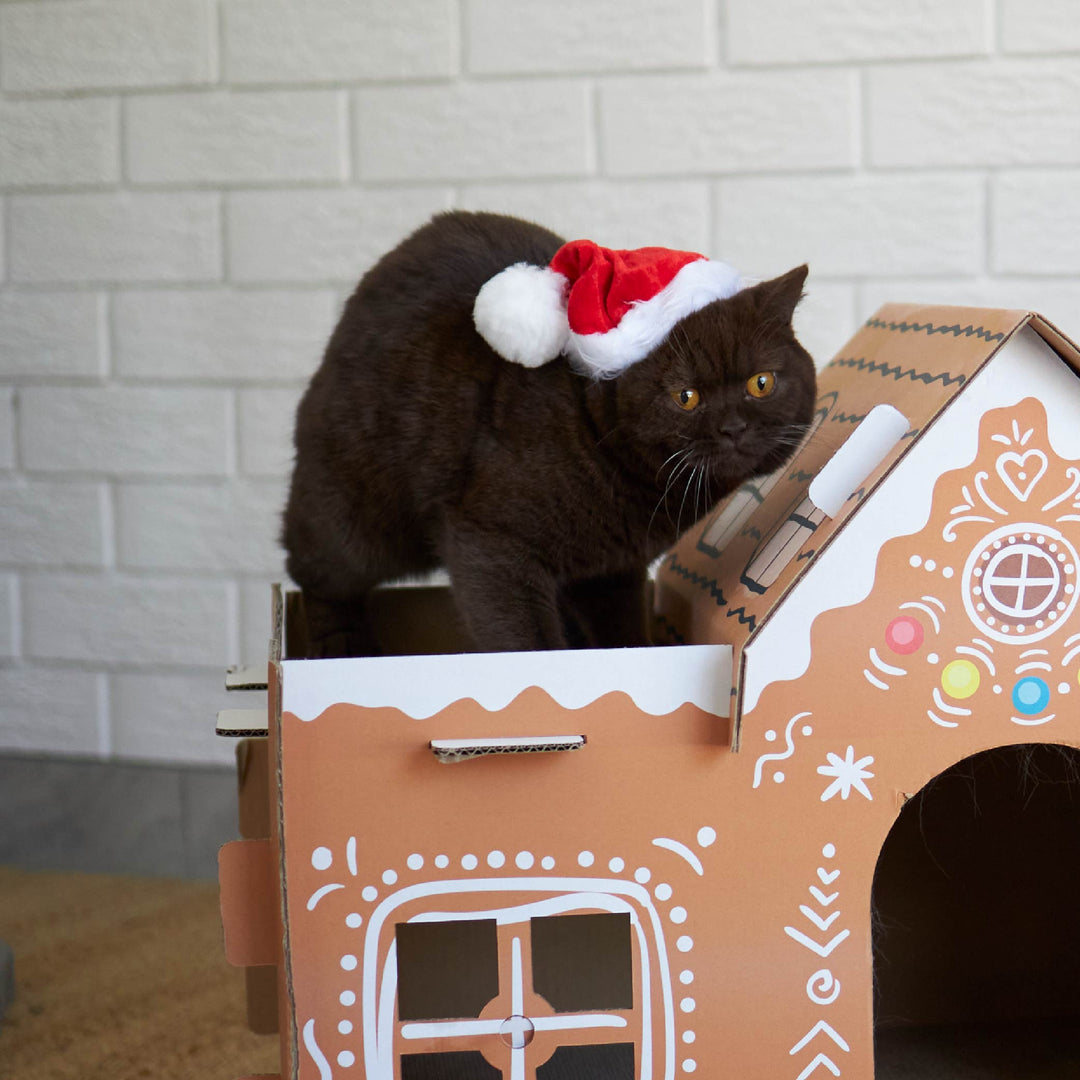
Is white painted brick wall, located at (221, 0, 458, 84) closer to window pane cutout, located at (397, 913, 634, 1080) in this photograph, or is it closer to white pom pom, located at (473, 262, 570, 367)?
white pom pom, located at (473, 262, 570, 367)

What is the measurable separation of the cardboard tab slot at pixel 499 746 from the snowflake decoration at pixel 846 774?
0.13m

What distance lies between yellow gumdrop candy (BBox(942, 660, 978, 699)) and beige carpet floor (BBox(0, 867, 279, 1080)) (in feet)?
2.24

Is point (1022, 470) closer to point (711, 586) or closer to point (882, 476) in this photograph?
point (882, 476)

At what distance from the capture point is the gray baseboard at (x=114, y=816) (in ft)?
4.65

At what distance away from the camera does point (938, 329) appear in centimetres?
65

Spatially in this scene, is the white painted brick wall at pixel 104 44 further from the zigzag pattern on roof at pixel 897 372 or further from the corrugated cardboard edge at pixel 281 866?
the corrugated cardboard edge at pixel 281 866

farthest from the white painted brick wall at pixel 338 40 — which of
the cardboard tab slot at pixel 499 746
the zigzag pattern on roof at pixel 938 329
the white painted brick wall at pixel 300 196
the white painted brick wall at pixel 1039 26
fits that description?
the cardboard tab slot at pixel 499 746

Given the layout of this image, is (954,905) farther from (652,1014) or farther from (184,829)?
(184,829)

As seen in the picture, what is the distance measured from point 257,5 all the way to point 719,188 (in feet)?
1.82

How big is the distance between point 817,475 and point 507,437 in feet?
0.61

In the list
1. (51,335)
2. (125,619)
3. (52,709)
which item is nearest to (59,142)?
(51,335)

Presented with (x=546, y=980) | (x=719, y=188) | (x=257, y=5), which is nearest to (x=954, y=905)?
(x=546, y=980)

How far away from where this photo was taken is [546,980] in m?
0.76

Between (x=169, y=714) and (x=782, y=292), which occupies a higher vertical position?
(x=782, y=292)
